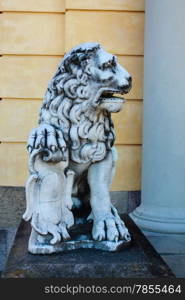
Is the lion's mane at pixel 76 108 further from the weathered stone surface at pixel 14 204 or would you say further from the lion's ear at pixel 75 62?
the weathered stone surface at pixel 14 204

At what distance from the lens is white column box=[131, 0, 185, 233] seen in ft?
13.6

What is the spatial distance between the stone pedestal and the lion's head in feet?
1.73

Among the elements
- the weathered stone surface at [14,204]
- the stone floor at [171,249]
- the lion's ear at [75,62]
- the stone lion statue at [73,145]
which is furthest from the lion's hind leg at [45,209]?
the weathered stone surface at [14,204]

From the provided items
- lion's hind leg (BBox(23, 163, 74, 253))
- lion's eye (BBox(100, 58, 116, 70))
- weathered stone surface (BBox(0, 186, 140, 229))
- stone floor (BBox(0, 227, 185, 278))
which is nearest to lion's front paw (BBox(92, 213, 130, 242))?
lion's hind leg (BBox(23, 163, 74, 253))

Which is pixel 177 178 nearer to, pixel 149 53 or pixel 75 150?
pixel 149 53

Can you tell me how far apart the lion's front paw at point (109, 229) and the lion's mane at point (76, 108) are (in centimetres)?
34

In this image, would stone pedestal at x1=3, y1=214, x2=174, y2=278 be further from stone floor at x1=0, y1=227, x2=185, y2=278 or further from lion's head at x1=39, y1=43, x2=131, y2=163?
stone floor at x1=0, y1=227, x2=185, y2=278

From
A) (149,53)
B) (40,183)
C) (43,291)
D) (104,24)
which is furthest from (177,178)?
(43,291)

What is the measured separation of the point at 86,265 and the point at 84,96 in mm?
877

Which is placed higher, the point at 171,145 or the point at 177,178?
A: the point at 171,145

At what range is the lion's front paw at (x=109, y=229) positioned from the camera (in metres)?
2.37

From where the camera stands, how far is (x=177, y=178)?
4199mm

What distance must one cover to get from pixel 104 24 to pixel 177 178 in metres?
1.82

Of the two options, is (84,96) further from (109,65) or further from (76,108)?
(109,65)
